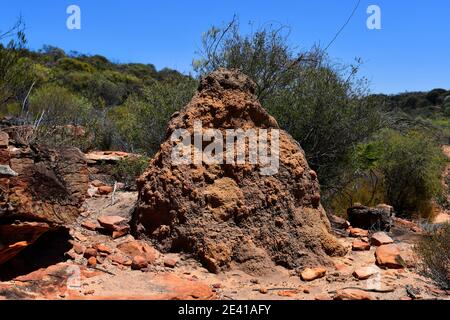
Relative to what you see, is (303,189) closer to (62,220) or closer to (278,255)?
(278,255)

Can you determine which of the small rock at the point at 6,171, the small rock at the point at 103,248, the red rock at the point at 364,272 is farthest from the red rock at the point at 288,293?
the small rock at the point at 6,171

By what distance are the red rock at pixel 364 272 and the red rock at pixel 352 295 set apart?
15.7 inches

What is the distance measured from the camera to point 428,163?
12.0 metres

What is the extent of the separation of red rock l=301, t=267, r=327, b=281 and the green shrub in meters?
0.93

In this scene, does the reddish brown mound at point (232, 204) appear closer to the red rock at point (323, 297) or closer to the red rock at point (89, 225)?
the red rock at point (89, 225)

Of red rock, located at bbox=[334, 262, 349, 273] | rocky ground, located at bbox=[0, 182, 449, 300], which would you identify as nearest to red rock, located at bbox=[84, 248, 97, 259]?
rocky ground, located at bbox=[0, 182, 449, 300]

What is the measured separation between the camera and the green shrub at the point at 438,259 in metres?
4.57

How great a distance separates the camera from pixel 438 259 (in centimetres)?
466

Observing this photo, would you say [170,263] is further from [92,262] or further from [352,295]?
[352,295]

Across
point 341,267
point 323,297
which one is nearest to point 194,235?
point 323,297

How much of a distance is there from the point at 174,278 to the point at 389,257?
2.25 meters

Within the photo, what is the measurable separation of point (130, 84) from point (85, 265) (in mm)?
27748

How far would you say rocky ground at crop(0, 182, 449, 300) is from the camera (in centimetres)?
400

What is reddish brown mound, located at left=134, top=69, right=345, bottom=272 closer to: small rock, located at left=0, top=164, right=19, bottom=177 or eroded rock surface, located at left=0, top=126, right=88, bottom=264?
eroded rock surface, located at left=0, top=126, right=88, bottom=264
